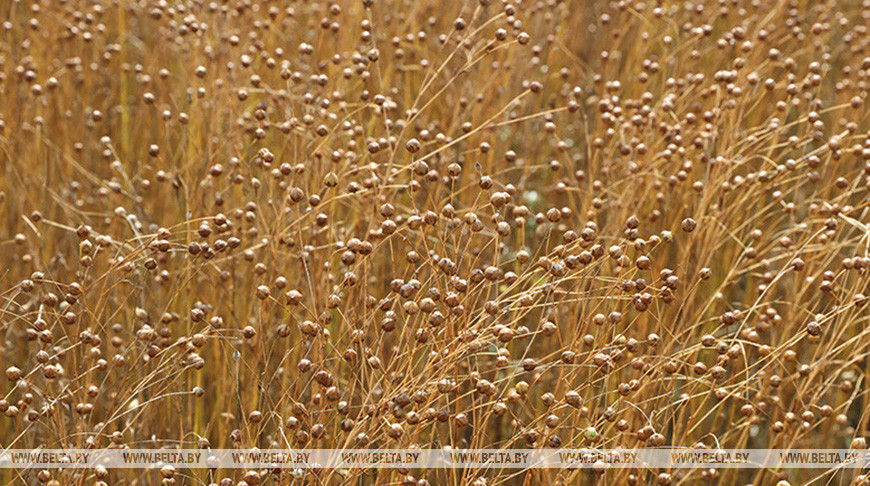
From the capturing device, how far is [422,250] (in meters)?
2.03

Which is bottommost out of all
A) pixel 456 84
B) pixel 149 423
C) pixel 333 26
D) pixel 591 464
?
pixel 149 423

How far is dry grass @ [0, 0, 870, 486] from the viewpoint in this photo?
1.43m

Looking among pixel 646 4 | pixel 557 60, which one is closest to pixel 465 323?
pixel 557 60

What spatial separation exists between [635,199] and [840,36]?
225 cm

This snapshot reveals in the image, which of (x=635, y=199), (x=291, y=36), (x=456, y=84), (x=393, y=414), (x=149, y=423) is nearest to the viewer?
(x=393, y=414)

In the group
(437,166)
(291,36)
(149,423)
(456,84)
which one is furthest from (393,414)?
(291,36)

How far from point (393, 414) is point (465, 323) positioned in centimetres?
21

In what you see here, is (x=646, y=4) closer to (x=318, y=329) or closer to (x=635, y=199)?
(x=635, y=199)

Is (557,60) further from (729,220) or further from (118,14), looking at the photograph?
(118,14)

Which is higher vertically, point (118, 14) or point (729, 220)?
point (118, 14)

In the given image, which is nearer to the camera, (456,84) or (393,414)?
(393,414)

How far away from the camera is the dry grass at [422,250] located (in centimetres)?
143

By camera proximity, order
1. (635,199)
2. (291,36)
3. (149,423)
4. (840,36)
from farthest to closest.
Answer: (840,36)
(291,36)
(635,199)
(149,423)

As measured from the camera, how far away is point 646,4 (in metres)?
3.40
